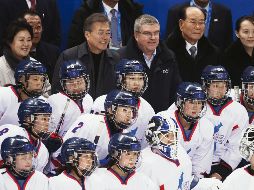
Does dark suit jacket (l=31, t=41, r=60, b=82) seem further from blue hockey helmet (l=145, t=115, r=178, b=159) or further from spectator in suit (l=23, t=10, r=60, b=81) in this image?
blue hockey helmet (l=145, t=115, r=178, b=159)

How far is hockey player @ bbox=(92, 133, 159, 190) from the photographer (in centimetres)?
822

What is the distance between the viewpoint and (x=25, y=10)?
34.0 feet

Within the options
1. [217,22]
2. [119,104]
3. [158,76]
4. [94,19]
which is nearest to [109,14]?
[94,19]

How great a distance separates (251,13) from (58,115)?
11.7ft

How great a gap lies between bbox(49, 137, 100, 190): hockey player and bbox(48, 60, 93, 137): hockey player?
1043 millimetres

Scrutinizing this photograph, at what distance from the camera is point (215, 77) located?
378 inches

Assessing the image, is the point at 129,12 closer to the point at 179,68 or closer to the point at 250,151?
the point at 179,68

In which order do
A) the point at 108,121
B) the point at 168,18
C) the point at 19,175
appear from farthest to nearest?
the point at 168,18 → the point at 108,121 → the point at 19,175

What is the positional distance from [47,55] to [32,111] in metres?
1.73

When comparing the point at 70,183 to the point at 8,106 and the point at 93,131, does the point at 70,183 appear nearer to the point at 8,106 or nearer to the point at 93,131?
the point at 93,131

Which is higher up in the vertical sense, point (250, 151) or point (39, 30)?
point (39, 30)

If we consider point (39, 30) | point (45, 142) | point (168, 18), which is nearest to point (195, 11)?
point (168, 18)

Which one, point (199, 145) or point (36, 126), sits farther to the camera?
point (199, 145)

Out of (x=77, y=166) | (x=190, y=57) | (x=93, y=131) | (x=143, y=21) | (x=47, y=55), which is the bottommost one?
(x=77, y=166)
